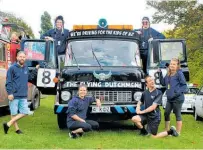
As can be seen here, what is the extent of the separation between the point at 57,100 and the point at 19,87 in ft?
3.36

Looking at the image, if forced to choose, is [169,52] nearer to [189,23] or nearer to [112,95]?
[112,95]

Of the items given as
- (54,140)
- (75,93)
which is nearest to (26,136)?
(54,140)

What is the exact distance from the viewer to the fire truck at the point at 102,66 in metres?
10.5

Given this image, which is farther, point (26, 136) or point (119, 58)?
point (119, 58)

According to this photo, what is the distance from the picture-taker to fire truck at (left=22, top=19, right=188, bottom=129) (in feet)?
34.6

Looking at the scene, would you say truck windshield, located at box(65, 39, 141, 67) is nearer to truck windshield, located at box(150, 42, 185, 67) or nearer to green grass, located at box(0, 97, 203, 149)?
truck windshield, located at box(150, 42, 185, 67)

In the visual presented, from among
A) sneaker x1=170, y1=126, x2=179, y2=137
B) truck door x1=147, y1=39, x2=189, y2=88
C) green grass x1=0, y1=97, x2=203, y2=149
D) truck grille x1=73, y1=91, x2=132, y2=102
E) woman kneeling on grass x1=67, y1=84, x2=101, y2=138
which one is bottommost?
green grass x1=0, y1=97, x2=203, y2=149

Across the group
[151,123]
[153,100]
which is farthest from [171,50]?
[151,123]

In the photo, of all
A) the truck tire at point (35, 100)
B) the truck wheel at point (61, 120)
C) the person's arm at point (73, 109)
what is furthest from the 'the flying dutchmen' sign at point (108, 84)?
the truck tire at point (35, 100)

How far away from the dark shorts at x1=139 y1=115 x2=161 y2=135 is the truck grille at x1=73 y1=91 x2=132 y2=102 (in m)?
0.69

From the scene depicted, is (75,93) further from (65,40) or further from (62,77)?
(65,40)

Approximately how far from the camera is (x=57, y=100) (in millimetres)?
10742

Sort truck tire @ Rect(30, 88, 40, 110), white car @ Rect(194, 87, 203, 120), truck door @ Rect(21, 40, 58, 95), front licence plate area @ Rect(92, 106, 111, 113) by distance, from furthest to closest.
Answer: truck tire @ Rect(30, 88, 40, 110) → white car @ Rect(194, 87, 203, 120) → truck door @ Rect(21, 40, 58, 95) → front licence plate area @ Rect(92, 106, 111, 113)

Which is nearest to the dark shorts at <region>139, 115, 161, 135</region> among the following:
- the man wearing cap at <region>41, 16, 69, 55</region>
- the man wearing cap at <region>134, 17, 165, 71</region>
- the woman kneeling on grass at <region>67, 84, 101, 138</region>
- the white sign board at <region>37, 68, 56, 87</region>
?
the woman kneeling on grass at <region>67, 84, 101, 138</region>
